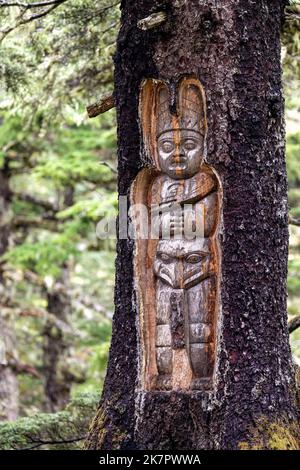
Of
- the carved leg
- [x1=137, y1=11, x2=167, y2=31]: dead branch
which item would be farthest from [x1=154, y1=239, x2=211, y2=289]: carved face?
[x1=137, y1=11, x2=167, y2=31]: dead branch

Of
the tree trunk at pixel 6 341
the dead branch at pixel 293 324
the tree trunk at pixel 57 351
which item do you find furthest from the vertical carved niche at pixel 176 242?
the tree trunk at pixel 57 351

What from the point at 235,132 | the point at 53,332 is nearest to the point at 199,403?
the point at 235,132

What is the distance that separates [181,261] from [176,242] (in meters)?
0.18

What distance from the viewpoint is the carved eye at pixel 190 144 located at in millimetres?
6215

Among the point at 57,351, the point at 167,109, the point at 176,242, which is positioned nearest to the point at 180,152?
the point at 167,109

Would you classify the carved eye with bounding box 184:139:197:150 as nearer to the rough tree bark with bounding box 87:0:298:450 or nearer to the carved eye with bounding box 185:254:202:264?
the rough tree bark with bounding box 87:0:298:450

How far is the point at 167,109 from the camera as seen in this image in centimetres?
623

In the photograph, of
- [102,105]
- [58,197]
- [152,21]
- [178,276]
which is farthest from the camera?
[58,197]

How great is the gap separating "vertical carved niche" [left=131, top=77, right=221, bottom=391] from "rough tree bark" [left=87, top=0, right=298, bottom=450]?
0.13 metres

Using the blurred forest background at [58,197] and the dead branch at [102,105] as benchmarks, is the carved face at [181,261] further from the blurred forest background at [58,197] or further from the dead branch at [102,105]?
the blurred forest background at [58,197]

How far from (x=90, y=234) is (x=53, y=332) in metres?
2.76

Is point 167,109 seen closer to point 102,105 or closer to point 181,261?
point 102,105

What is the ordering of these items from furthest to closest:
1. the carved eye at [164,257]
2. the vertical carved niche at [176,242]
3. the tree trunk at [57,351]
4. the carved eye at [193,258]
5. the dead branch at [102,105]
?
1. the tree trunk at [57,351]
2. the dead branch at [102,105]
3. the carved eye at [164,257]
4. the carved eye at [193,258]
5. the vertical carved niche at [176,242]
